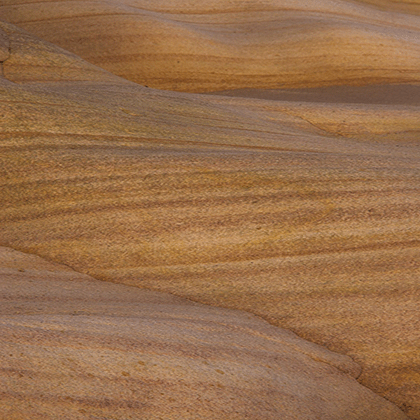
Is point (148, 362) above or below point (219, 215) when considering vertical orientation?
below

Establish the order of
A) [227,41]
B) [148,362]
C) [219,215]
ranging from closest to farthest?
[148,362], [219,215], [227,41]

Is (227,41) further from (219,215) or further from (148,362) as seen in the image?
(148,362)

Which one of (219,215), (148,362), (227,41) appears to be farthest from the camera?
(227,41)

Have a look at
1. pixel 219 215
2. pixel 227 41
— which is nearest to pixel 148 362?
pixel 219 215

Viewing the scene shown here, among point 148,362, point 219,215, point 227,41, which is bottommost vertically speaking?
point 148,362

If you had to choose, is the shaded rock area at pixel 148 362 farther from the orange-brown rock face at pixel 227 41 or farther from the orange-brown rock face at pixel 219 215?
the orange-brown rock face at pixel 227 41

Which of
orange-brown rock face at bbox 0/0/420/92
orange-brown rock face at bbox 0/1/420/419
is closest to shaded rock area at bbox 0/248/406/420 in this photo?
Result: orange-brown rock face at bbox 0/1/420/419

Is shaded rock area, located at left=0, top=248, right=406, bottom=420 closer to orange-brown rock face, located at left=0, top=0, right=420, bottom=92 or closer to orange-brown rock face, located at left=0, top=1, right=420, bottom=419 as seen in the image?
orange-brown rock face, located at left=0, top=1, right=420, bottom=419

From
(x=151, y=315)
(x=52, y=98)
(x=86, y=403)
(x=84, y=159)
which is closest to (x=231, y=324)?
(x=151, y=315)
